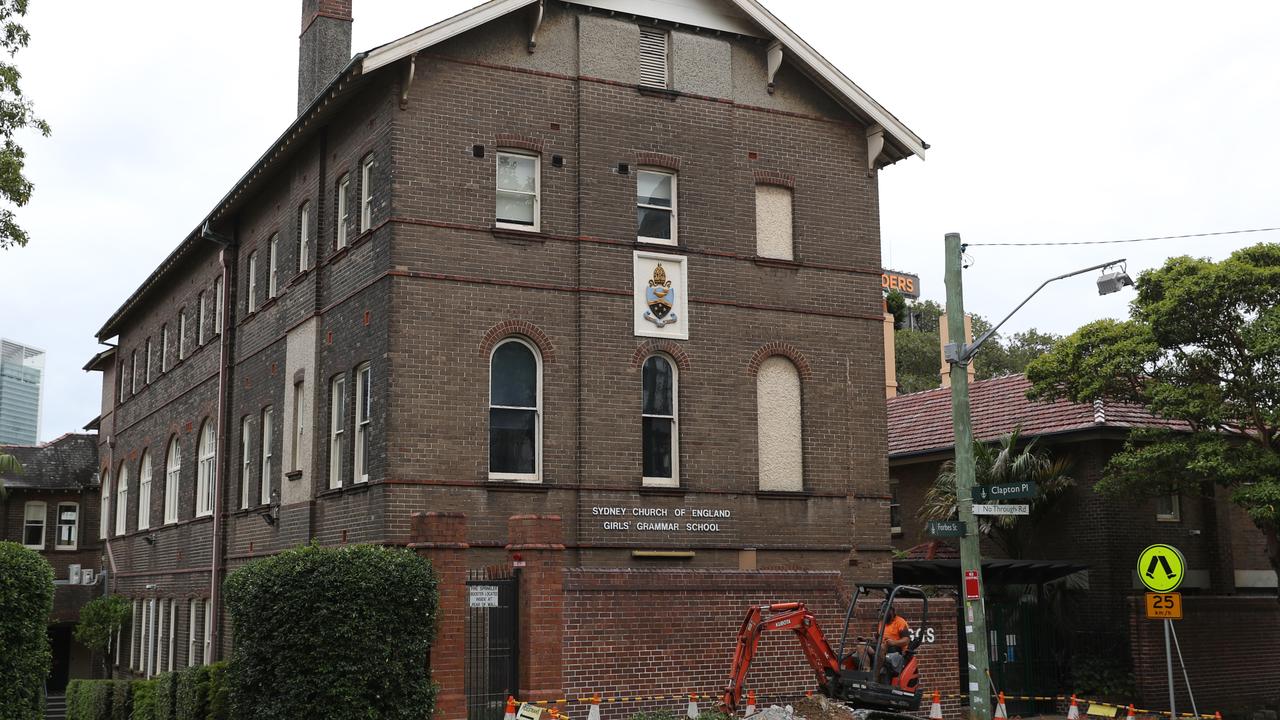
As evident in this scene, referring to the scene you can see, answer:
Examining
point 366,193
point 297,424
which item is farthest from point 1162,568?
point 297,424

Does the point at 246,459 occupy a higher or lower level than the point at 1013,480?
higher

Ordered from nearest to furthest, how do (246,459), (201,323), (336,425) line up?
1. (336,425)
2. (246,459)
3. (201,323)

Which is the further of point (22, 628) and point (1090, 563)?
point (1090, 563)

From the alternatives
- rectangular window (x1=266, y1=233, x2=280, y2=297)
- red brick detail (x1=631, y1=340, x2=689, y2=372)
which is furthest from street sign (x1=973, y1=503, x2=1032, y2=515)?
rectangular window (x1=266, y1=233, x2=280, y2=297)

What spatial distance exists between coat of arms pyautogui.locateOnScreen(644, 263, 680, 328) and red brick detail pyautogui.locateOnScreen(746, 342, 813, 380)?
1739 millimetres

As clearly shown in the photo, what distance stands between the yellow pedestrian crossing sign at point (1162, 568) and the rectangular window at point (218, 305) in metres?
22.0

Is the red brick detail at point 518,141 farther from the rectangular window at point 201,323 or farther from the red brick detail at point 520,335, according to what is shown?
the rectangular window at point 201,323

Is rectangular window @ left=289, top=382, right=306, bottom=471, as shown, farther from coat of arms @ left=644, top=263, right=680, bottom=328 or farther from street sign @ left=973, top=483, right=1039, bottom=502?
street sign @ left=973, top=483, right=1039, bottom=502

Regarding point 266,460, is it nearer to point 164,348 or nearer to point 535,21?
point 535,21

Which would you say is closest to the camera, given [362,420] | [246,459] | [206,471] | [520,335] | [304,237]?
[520,335]

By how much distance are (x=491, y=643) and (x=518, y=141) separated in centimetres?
870

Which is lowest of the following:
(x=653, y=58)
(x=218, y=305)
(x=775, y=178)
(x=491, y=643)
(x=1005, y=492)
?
(x=491, y=643)

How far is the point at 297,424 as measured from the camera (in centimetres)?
2694

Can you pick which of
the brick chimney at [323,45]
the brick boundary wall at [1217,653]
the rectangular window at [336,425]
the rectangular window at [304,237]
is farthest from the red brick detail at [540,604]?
the brick chimney at [323,45]
